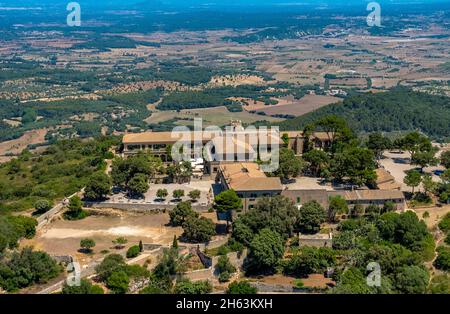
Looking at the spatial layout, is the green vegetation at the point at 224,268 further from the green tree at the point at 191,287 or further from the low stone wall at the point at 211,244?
the low stone wall at the point at 211,244

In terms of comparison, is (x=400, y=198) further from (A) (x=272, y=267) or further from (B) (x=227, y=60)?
(B) (x=227, y=60)

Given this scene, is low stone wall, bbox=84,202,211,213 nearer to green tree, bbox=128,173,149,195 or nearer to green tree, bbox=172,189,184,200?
green tree, bbox=172,189,184,200

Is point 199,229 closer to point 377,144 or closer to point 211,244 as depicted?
point 211,244

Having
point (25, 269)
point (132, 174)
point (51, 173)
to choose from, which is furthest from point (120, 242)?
point (51, 173)

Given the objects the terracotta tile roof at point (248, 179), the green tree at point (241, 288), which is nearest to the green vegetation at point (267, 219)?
the terracotta tile roof at point (248, 179)

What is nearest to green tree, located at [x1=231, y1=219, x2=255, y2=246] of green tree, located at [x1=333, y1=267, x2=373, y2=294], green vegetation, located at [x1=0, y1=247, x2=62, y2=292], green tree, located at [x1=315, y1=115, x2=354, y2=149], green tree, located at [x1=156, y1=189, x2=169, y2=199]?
green tree, located at [x1=333, y1=267, x2=373, y2=294]

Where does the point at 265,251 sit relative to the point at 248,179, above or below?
below
